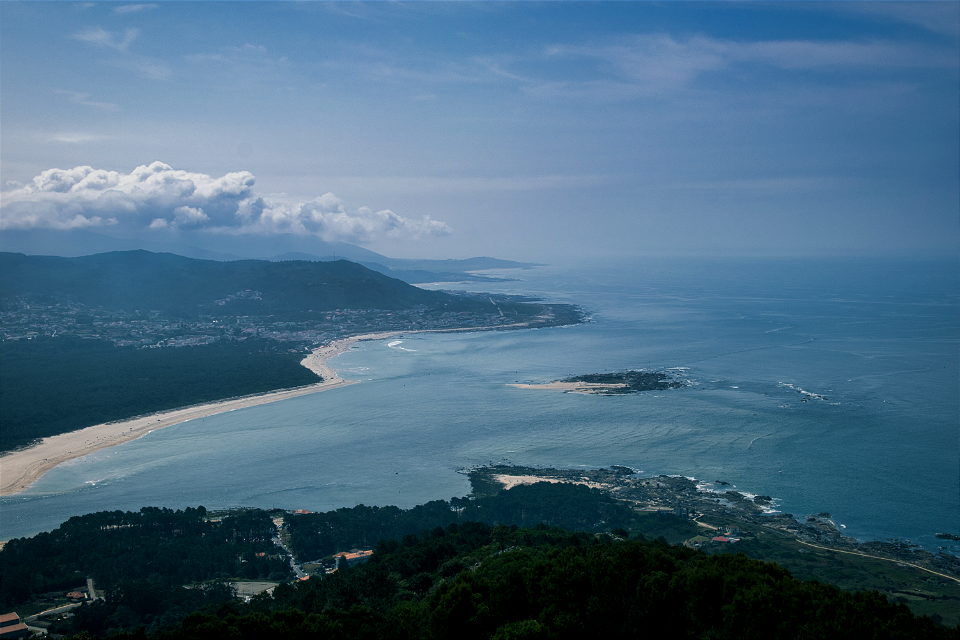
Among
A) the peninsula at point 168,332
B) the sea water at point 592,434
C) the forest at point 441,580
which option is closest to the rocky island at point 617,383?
the sea water at point 592,434

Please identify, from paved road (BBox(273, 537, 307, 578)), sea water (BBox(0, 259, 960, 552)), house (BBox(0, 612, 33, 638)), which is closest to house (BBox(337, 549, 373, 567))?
paved road (BBox(273, 537, 307, 578))

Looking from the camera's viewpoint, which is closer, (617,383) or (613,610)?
(613,610)

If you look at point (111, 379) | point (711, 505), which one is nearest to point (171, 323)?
point (111, 379)

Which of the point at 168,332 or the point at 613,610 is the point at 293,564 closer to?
the point at 613,610

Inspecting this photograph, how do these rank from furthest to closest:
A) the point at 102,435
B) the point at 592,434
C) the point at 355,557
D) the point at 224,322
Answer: the point at 224,322, the point at 102,435, the point at 592,434, the point at 355,557

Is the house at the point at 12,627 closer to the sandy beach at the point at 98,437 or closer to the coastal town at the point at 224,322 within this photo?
the sandy beach at the point at 98,437

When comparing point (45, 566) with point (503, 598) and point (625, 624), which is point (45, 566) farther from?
point (625, 624)

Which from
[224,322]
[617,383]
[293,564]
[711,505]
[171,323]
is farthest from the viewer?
[224,322]
